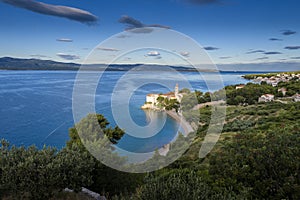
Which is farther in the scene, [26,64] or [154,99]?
[26,64]

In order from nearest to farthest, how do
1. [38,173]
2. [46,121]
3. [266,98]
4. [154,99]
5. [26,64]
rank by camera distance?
[38,173] < [46,121] < [266,98] < [154,99] < [26,64]

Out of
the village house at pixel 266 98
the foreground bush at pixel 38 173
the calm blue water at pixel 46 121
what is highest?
the foreground bush at pixel 38 173

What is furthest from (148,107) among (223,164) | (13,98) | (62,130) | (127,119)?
(223,164)

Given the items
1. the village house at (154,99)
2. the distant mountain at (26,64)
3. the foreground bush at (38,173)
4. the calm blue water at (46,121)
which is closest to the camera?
the foreground bush at (38,173)

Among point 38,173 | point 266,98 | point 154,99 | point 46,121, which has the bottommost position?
point 46,121

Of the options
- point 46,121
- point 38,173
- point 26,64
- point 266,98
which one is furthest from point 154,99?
point 26,64

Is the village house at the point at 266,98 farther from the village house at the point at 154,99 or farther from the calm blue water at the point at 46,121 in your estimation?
the calm blue water at the point at 46,121

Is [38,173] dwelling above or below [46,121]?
above

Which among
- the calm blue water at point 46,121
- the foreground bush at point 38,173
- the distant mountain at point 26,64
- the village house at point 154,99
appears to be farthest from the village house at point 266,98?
the distant mountain at point 26,64

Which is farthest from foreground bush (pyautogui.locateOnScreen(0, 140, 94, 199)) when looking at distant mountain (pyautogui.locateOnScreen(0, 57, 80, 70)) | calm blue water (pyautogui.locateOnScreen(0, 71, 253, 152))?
distant mountain (pyautogui.locateOnScreen(0, 57, 80, 70))

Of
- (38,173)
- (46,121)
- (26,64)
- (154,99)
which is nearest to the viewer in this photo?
(38,173)

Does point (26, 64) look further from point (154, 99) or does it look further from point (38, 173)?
point (38, 173)
